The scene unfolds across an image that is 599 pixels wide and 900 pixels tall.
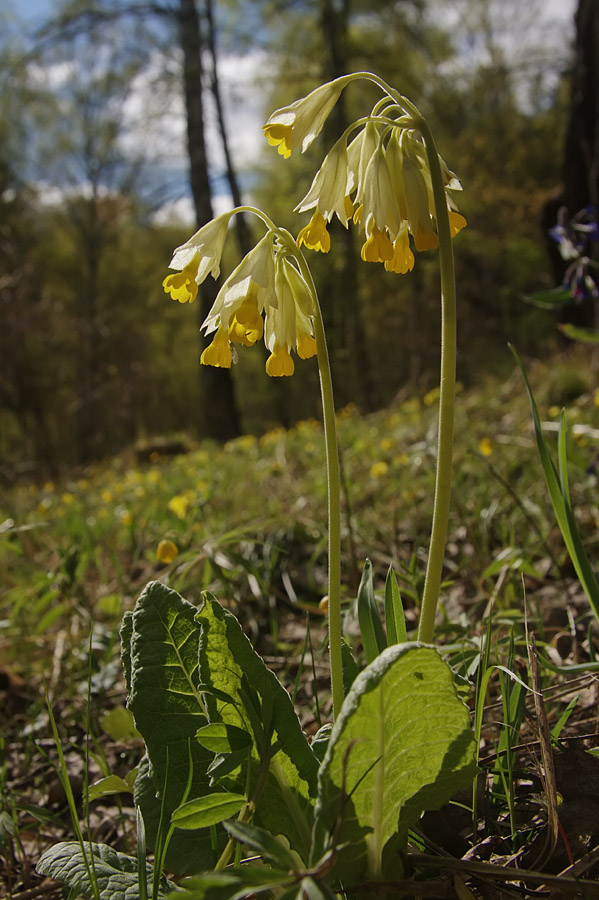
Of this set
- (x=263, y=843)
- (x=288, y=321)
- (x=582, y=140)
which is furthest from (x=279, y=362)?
(x=582, y=140)

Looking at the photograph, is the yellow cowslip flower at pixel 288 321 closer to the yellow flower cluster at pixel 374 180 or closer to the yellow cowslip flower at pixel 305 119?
the yellow flower cluster at pixel 374 180

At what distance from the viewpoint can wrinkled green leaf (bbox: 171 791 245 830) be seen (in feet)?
3.01

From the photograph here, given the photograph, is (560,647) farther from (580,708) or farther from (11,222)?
(11,222)

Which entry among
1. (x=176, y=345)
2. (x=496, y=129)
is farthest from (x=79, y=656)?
(x=176, y=345)

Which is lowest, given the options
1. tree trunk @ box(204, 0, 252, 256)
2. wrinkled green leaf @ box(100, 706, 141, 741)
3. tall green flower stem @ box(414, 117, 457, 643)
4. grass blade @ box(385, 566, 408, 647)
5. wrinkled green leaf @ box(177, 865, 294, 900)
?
wrinkled green leaf @ box(100, 706, 141, 741)

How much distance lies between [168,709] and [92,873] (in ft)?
0.82

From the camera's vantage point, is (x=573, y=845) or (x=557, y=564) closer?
(x=573, y=845)

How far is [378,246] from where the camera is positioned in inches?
41.3

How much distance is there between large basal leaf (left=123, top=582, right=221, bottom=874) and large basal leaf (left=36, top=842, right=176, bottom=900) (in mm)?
59

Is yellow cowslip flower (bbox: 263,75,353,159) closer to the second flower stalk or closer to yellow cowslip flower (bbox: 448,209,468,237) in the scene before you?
the second flower stalk

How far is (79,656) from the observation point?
225 centimetres

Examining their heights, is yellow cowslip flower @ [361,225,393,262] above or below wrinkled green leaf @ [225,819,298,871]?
above

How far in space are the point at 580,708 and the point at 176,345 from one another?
35030 mm

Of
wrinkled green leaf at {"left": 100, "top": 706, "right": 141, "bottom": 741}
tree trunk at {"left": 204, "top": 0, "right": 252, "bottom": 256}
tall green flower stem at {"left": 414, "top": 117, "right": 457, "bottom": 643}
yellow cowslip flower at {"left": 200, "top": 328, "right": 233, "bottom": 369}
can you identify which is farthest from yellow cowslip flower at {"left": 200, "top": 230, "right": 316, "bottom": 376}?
tree trunk at {"left": 204, "top": 0, "right": 252, "bottom": 256}
